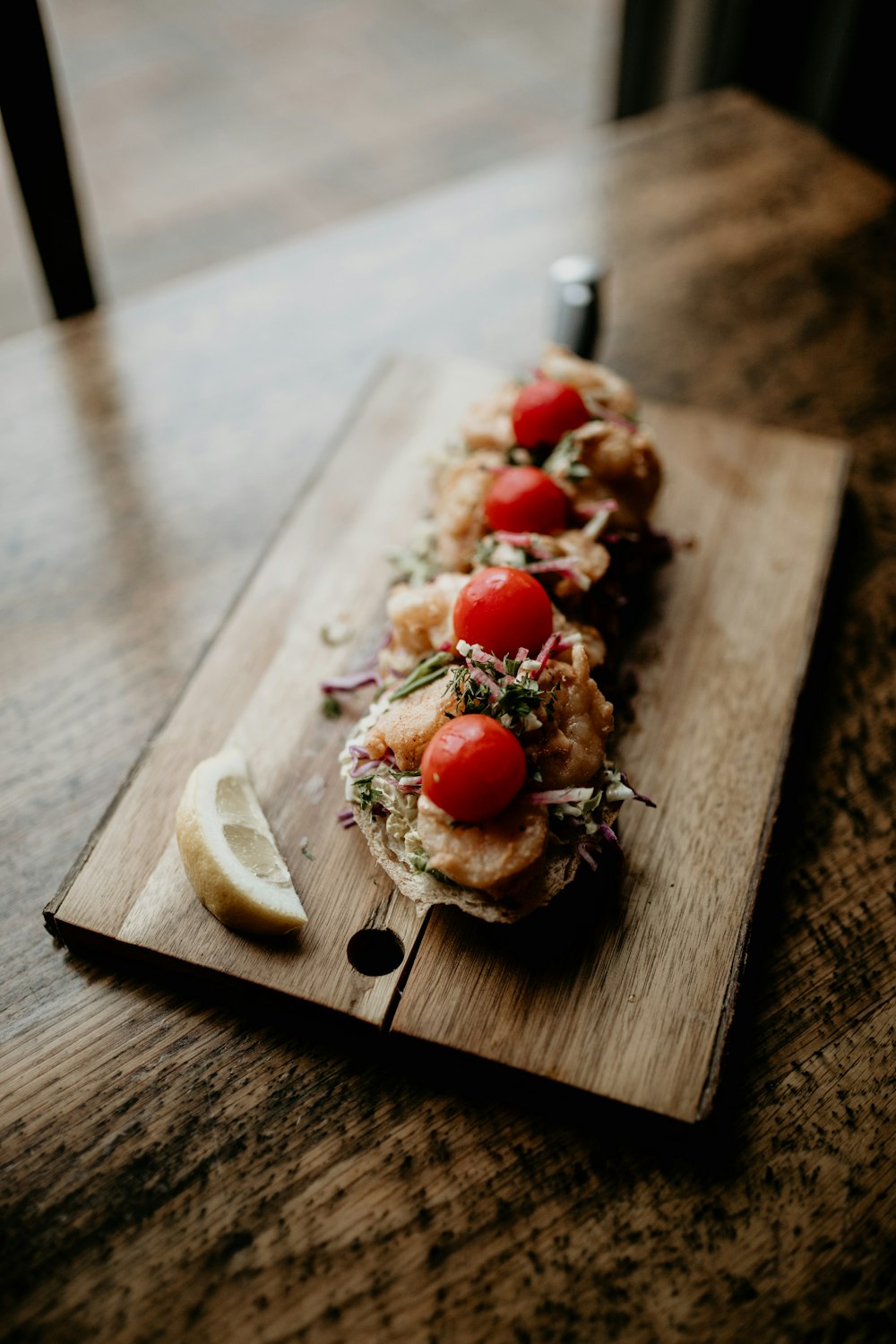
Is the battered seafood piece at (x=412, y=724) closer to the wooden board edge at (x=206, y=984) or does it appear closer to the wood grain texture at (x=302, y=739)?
the wood grain texture at (x=302, y=739)

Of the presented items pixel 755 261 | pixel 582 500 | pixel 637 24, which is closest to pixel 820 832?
pixel 582 500

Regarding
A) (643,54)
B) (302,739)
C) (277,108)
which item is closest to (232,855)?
(302,739)

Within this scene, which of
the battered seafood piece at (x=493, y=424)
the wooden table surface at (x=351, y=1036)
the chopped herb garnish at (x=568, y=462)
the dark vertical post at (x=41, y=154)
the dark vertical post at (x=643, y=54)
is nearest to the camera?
the wooden table surface at (x=351, y=1036)

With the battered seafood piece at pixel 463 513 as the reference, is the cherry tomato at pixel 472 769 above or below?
above

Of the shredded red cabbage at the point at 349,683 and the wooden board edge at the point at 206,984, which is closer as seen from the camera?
the wooden board edge at the point at 206,984

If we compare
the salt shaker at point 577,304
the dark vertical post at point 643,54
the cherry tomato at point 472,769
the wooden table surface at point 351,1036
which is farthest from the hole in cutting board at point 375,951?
the dark vertical post at point 643,54

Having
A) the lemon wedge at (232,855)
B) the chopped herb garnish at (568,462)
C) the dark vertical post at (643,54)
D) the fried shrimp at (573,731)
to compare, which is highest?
the chopped herb garnish at (568,462)

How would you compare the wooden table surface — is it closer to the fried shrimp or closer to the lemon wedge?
the lemon wedge
